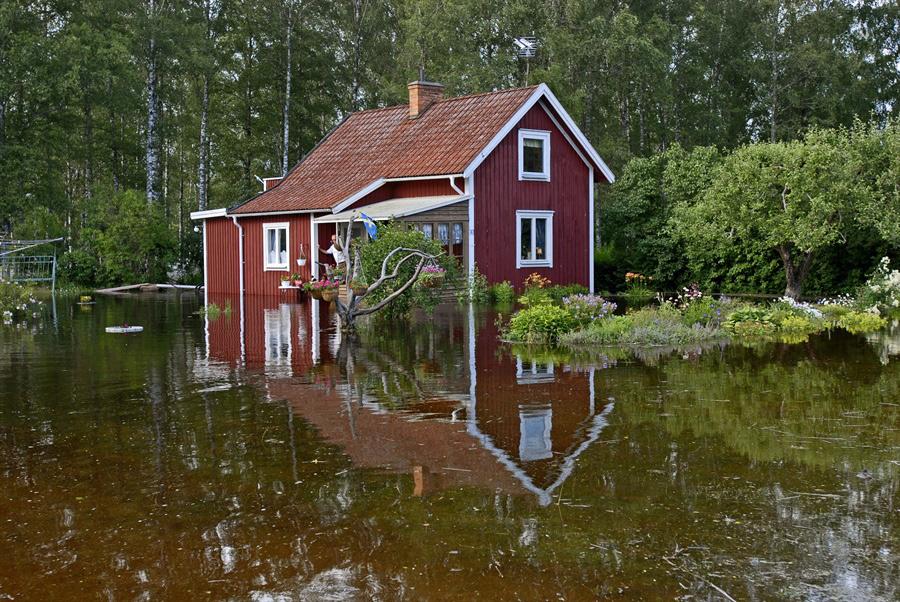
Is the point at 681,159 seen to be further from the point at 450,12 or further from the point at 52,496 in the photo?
the point at 52,496

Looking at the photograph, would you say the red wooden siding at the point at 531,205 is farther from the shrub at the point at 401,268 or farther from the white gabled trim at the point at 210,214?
the white gabled trim at the point at 210,214

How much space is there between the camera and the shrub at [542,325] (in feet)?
50.8

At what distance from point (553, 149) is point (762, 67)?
17.1 meters

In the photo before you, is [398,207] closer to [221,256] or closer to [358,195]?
[358,195]

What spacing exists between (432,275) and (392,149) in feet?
39.9

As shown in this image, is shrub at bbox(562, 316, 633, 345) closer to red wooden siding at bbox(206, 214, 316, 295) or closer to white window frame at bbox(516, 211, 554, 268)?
white window frame at bbox(516, 211, 554, 268)

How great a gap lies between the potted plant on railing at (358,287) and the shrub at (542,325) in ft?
9.85

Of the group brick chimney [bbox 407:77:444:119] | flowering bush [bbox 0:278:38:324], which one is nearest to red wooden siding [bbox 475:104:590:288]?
brick chimney [bbox 407:77:444:119]

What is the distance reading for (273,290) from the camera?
1201 inches

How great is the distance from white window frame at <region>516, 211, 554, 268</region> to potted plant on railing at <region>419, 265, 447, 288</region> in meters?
9.45

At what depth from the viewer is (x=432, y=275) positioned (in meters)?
18.9

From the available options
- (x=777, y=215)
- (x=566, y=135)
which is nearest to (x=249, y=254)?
(x=566, y=135)

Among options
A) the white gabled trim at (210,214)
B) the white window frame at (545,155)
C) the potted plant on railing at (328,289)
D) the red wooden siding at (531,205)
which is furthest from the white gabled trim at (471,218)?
the potted plant on railing at (328,289)

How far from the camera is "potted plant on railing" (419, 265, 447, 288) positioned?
18.3 m
